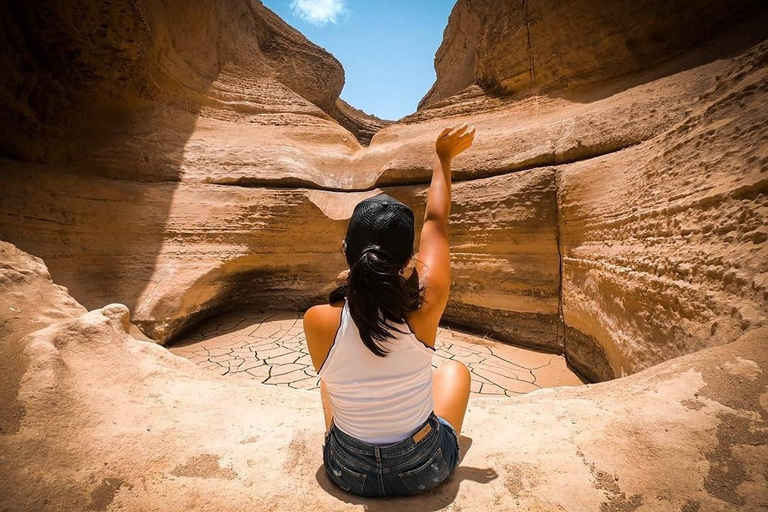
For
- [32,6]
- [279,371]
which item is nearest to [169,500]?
[279,371]

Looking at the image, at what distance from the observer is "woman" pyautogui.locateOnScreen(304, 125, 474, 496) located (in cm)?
96

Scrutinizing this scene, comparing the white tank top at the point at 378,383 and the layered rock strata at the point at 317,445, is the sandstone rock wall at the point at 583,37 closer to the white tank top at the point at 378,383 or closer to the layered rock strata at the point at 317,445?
the layered rock strata at the point at 317,445

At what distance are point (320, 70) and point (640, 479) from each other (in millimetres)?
9386

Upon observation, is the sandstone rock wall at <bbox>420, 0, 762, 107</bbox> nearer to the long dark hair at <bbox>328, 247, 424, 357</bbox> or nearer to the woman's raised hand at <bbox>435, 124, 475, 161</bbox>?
the woman's raised hand at <bbox>435, 124, 475, 161</bbox>

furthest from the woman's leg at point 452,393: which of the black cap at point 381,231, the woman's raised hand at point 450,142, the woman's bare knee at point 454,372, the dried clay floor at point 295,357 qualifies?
the dried clay floor at point 295,357

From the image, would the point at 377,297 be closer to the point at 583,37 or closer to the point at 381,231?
the point at 381,231

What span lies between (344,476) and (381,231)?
2.50 ft

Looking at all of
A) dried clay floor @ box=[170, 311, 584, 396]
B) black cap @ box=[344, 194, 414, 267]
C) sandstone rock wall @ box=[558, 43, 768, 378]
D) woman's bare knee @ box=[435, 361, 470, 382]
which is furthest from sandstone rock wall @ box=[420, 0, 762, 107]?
black cap @ box=[344, 194, 414, 267]

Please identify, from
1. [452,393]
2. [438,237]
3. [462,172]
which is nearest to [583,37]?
[462,172]

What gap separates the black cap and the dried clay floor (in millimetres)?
2384

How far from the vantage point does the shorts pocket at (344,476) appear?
1.02m

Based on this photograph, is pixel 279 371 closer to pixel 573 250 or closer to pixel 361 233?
pixel 361 233

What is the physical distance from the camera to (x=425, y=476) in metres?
1.01

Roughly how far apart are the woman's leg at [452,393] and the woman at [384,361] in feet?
0.55
